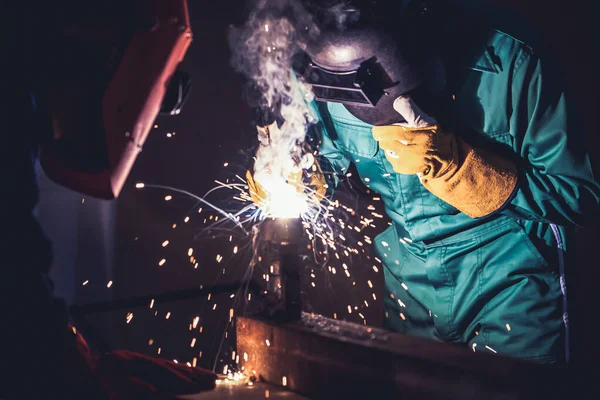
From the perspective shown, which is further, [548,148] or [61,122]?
[548,148]

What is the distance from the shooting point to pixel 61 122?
1.67m

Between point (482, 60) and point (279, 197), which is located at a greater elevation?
point (482, 60)

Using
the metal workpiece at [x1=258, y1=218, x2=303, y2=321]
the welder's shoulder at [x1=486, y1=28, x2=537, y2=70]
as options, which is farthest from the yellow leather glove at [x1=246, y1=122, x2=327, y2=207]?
the welder's shoulder at [x1=486, y1=28, x2=537, y2=70]

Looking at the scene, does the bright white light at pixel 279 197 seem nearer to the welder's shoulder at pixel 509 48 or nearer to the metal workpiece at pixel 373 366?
the metal workpiece at pixel 373 366

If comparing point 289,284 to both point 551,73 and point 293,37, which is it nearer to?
point 293,37

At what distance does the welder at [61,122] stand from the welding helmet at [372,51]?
754 mm

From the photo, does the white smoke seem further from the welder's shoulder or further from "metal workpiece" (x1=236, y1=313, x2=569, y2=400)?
the welder's shoulder

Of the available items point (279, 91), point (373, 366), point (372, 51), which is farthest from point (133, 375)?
point (279, 91)

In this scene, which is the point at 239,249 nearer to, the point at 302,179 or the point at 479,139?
the point at 302,179

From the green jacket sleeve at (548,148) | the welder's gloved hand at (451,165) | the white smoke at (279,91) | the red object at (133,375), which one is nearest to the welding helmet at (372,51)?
the welder's gloved hand at (451,165)

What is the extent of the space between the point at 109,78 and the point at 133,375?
1160mm

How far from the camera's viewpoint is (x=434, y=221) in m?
2.51

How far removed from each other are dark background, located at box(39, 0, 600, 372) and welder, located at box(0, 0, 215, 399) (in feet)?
7.14

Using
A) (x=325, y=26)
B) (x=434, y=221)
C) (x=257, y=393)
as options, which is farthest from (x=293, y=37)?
(x=257, y=393)
